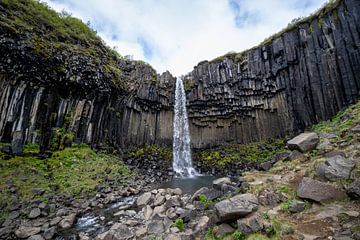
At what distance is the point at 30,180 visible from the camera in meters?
9.80

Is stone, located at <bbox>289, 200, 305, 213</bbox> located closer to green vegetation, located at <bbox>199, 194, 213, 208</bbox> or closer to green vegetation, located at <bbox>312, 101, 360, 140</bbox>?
green vegetation, located at <bbox>199, 194, 213, 208</bbox>

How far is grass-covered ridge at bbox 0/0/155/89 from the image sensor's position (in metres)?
11.9

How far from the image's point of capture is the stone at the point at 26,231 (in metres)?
6.33

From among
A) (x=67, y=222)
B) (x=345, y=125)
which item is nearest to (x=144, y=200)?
(x=67, y=222)

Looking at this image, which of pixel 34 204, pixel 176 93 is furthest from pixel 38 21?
pixel 176 93

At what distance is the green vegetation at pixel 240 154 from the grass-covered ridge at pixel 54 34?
42.2 feet

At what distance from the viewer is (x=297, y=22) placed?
18.9 meters

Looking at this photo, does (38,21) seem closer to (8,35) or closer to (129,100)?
(8,35)

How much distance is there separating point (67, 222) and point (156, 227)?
3.92 m

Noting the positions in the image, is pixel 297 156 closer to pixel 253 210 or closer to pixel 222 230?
pixel 253 210

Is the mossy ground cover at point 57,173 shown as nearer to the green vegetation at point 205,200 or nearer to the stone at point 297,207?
the green vegetation at point 205,200

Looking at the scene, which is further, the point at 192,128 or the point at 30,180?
the point at 192,128

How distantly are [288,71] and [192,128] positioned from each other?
43.1 feet

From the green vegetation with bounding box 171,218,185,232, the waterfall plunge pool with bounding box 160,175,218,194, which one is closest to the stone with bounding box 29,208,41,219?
the green vegetation with bounding box 171,218,185,232
